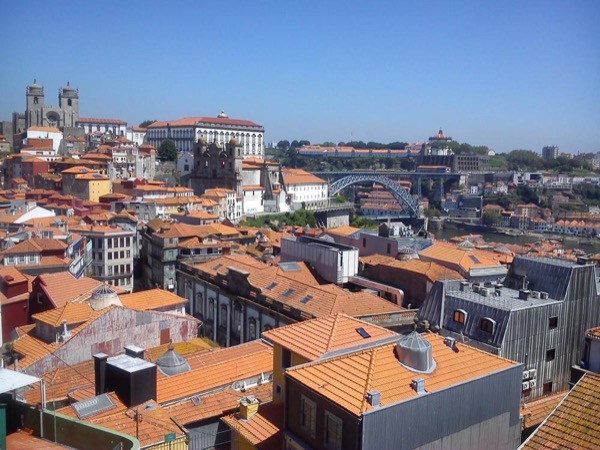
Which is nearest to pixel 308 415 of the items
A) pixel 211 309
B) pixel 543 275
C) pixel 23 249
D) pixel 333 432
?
pixel 333 432

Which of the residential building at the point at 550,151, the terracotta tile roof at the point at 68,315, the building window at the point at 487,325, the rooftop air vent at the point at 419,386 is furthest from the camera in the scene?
the residential building at the point at 550,151

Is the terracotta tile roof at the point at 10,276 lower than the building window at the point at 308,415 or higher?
lower

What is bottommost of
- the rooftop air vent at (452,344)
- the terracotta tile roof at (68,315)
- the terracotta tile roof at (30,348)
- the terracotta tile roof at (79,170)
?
the terracotta tile roof at (30,348)

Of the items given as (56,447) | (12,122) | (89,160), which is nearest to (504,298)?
(56,447)

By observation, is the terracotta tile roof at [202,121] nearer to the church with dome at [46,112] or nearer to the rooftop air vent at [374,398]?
the church with dome at [46,112]

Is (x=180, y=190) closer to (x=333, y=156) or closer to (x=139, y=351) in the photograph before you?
(x=139, y=351)

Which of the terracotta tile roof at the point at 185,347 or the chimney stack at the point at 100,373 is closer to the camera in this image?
the chimney stack at the point at 100,373

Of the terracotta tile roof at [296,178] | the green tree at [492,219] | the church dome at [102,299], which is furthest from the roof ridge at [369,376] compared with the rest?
the green tree at [492,219]

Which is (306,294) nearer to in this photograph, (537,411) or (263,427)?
(537,411)
